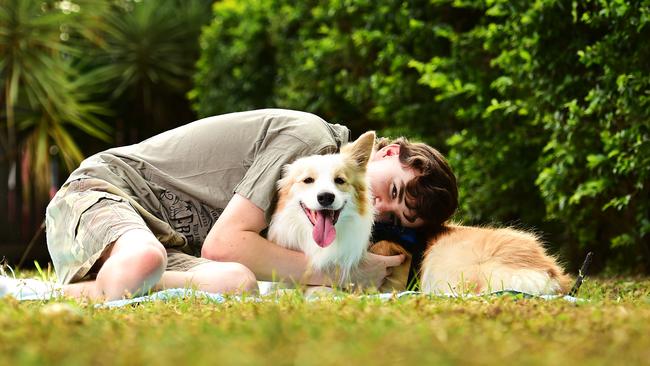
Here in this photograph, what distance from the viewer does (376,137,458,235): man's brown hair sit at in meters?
3.47

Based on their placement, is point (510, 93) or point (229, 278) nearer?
point (229, 278)

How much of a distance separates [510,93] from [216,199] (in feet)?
8.53

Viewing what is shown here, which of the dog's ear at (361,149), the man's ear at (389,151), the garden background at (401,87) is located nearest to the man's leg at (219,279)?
the dog's ear at (361,149)

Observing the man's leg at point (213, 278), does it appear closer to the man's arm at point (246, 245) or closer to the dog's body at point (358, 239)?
the man's arm at point (246, 245)

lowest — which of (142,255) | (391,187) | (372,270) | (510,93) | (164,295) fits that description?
(372,270)

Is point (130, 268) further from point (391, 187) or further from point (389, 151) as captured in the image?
point (389, 151)

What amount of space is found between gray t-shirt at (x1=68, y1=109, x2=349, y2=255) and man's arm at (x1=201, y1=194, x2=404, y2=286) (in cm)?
16

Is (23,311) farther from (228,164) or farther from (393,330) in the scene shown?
(228,164)

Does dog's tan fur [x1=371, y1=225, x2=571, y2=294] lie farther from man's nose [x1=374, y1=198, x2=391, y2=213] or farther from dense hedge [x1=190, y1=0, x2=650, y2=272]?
dense hedge [x1=190, y1=0, x2=650, y2=272]

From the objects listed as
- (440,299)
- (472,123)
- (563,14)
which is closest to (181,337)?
(440,299)

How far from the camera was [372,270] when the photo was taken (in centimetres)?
352

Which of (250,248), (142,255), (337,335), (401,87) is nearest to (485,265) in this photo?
(250,248)

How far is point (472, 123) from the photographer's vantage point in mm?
6020

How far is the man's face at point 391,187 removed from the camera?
3.56 m
